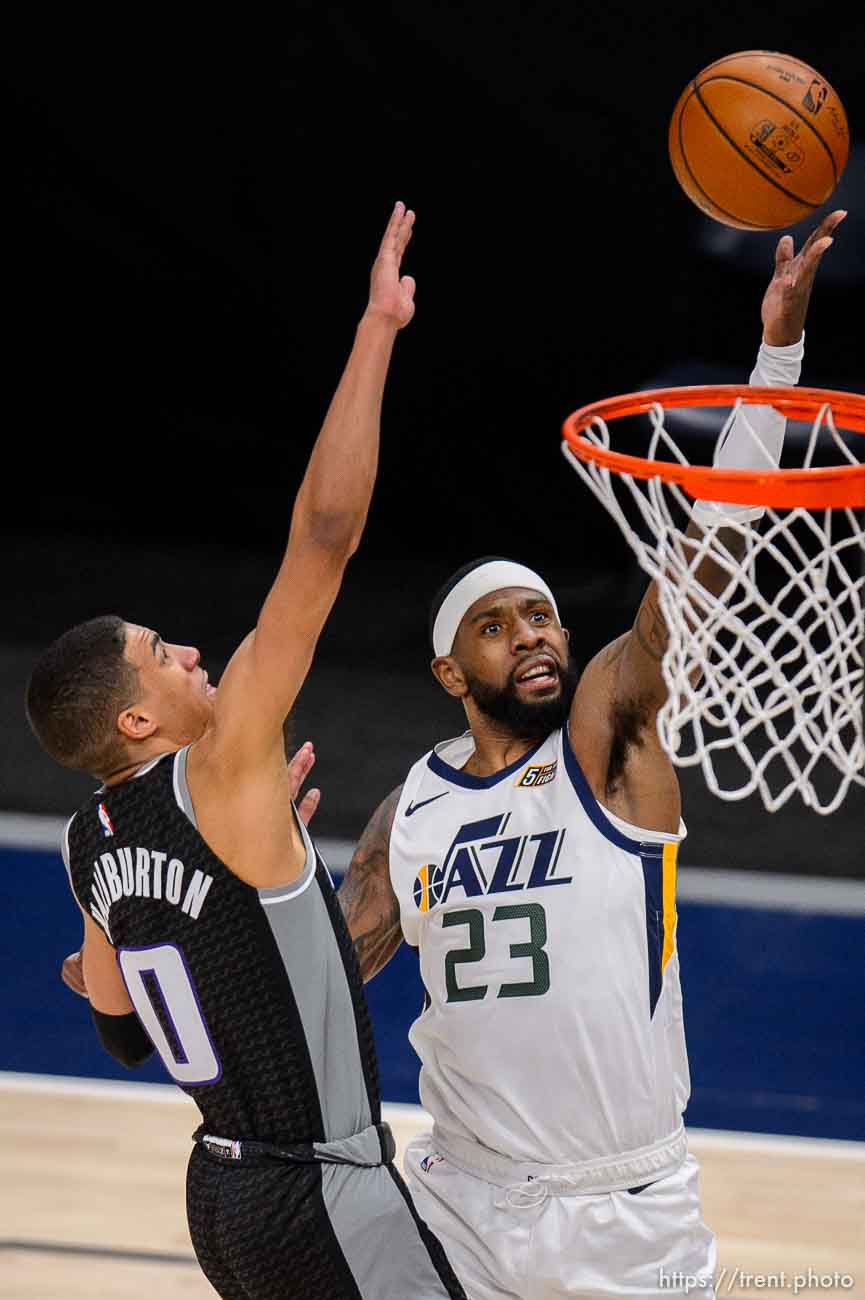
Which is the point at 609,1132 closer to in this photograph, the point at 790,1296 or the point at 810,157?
the point at 790,1296

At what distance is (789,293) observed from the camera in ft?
10.8

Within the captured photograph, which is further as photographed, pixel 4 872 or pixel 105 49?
pixel 105 49

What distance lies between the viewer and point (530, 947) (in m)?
3.48

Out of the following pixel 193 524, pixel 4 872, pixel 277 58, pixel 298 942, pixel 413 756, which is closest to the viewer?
pixel 298 942

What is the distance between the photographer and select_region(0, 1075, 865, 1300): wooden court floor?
4422 millimetres

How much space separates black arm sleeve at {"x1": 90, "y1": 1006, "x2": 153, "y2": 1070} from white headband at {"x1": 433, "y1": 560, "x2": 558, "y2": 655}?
0.95m

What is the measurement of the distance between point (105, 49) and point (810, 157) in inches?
247

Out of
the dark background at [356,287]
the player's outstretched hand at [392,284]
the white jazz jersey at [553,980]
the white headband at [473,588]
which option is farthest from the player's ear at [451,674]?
the dark background at [356,287]

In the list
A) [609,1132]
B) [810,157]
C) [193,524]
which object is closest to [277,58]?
[193,524]

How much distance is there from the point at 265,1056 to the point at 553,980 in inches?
25.0

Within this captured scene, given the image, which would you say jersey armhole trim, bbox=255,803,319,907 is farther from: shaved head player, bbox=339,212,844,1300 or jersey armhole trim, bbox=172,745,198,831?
shaved head player, bbox=339,212,844,1300

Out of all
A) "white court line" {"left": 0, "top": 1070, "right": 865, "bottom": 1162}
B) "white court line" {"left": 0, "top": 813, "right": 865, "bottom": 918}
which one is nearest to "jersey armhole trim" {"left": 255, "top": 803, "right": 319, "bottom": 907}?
"white court line" {"left": 0, "top": 1070, "right": 865, "bottom": 1162}

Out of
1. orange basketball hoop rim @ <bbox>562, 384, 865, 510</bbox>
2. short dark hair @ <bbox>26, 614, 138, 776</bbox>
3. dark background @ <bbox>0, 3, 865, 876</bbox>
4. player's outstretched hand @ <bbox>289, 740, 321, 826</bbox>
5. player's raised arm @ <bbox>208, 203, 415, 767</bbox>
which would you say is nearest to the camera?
player's raised arm @ <bbox>208, 203, 415, 767</bbox>

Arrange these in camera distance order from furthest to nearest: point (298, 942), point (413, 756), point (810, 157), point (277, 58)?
point (277, 58), point (413, 756), point (810, 157), point (298, 942)
